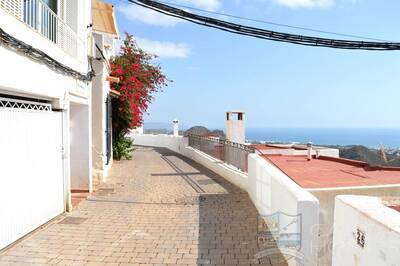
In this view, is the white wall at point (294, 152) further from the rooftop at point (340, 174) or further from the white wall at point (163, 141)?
the white wall at point (163, 141)

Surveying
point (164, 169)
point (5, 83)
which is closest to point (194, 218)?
point (5, 83)

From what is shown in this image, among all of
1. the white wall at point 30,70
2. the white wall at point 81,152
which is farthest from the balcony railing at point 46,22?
the white wall at point 81,152

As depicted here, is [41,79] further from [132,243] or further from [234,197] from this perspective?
[234,197]

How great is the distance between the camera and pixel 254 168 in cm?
954

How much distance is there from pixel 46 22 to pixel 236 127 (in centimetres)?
1049

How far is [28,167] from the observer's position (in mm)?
6953

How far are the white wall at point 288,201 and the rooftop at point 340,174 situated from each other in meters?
0.83

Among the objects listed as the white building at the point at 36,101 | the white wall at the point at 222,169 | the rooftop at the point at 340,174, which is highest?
the white building at the point at 36,101

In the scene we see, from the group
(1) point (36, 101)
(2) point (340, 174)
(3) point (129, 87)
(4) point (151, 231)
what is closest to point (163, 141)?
(3) point (129, 87)

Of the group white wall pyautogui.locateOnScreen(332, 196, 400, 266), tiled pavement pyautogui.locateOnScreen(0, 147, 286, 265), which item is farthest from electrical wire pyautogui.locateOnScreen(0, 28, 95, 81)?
white wall pyautogui.locateOnScreen(332, 196, 400, 266)

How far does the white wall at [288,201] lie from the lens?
16.0ft

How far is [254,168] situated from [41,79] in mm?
5137

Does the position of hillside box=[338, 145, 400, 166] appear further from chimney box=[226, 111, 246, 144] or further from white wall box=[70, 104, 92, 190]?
white wall box=[70, 104, 92, 190]

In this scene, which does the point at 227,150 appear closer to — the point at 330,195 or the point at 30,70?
the point at 330,195
